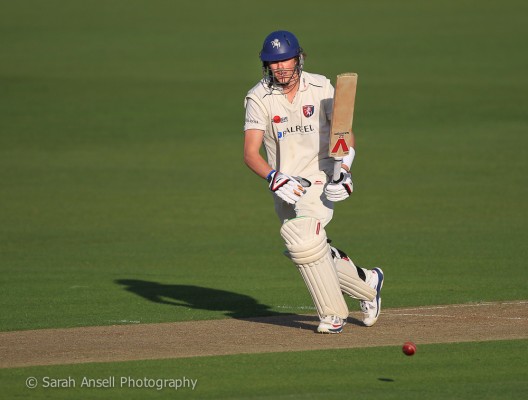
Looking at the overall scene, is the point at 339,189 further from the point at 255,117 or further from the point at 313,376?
the point at 313,376

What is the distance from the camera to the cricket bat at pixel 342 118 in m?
7.89

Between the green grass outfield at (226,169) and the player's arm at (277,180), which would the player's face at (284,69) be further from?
the green grass outfield at (226,169)

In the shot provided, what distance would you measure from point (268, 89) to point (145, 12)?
3035 centimetres

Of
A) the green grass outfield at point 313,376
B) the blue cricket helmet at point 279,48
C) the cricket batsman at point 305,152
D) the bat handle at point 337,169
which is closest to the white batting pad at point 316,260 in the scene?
the cricket batsman at point 305,152

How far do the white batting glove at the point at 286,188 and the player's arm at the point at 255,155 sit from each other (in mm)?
130

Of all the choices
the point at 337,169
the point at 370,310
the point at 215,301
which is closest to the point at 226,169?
the point at 215,301

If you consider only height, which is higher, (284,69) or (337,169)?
(284,69)

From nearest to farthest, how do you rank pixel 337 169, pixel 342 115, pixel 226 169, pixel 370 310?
pixel 342 115
pixel 337 169
pixel 370 310
pixel 226 169

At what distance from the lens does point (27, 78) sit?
96.1 ft

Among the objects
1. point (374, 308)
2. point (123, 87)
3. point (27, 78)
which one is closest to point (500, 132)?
point (123, 87)

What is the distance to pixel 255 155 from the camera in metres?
8.10

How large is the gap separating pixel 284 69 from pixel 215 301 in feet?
9.03

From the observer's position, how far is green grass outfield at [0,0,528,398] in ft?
32.8

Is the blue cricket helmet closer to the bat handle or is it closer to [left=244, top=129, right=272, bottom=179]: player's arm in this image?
[left=244, top=129, right=272, bottom=179]: player's arm
